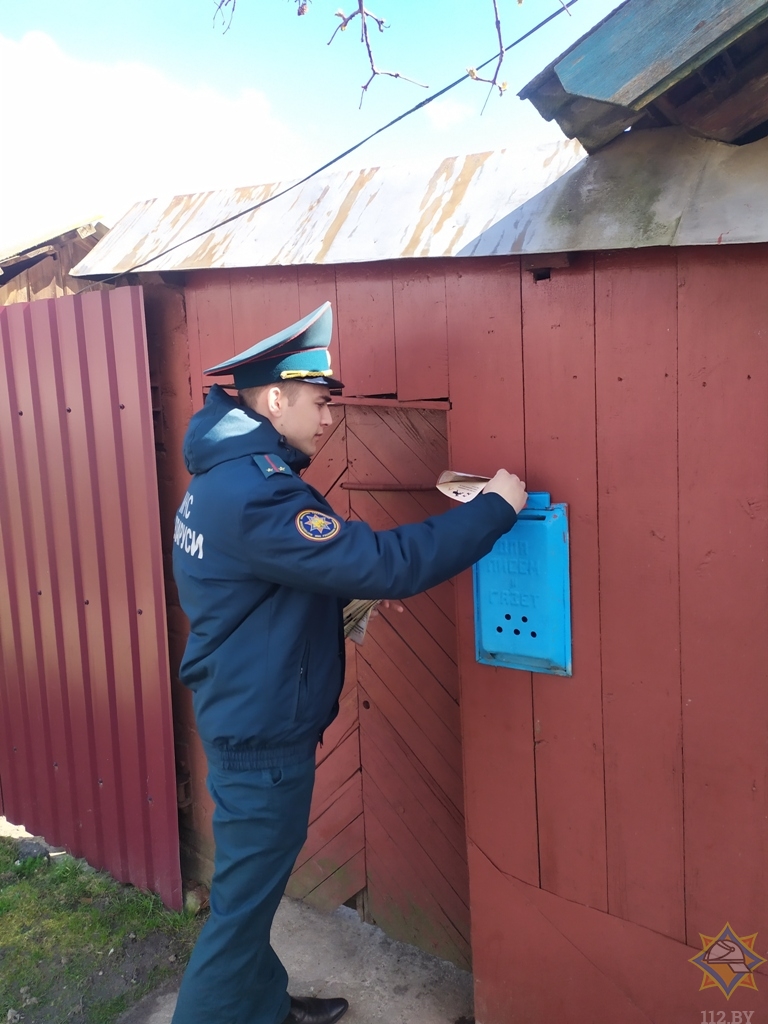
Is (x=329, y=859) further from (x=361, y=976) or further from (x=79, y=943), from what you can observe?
(x=79, y=943)

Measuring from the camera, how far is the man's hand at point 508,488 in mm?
2145

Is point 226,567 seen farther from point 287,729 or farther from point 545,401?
point 545,401

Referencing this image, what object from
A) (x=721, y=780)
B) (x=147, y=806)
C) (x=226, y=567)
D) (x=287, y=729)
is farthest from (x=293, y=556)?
(x=147, y=806)

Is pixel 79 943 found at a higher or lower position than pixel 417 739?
lower

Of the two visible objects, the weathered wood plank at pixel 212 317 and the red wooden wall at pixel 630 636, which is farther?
the weathered wood plank at pixel 212 317

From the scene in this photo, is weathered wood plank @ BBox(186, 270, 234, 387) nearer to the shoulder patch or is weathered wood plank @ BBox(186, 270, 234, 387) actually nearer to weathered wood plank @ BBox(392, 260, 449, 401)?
weathered wood plank @ BBox(392, 260, 449, 401)

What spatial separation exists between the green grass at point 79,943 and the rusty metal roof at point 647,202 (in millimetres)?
3091

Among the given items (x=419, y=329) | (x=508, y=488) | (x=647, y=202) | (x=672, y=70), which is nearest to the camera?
(x=672, y=70)

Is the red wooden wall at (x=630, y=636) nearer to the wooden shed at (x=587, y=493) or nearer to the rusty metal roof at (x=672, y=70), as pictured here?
the wooden shed at (x=587, y=493)

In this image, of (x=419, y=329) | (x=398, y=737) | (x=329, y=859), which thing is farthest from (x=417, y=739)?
(x=419, y=329)

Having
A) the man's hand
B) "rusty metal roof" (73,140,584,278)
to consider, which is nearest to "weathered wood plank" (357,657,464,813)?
the man's hand

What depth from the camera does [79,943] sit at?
3.28 metres

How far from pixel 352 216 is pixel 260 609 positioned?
1.42m

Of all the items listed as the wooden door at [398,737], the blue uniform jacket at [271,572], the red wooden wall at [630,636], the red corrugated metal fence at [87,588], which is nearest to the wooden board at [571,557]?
the red wooden wall at [630,636]
